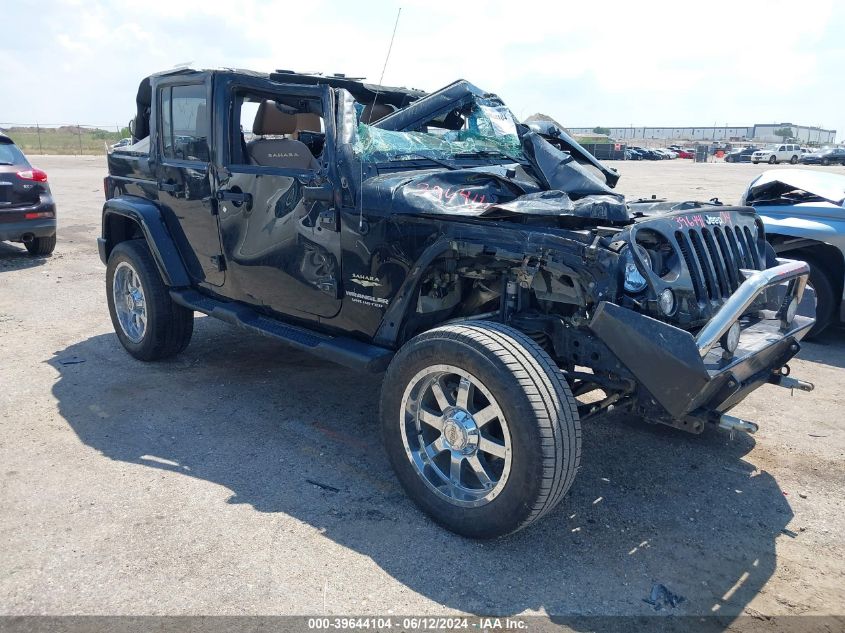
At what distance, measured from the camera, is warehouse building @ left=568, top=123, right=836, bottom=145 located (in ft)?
360

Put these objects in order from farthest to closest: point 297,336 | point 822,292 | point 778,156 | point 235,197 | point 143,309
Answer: point 778,156 < point 822,292 < point 143,309 < point 235,197 < point 297,336

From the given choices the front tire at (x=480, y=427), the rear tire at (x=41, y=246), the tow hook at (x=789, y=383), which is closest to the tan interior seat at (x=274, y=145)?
the front tire at (x=480, y=427)

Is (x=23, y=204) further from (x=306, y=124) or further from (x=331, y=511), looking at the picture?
(x=331, y=511)

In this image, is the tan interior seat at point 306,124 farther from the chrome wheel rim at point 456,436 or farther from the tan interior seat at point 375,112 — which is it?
the chrome wheel rim at point 456,436

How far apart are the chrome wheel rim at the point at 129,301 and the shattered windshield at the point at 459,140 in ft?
8.07

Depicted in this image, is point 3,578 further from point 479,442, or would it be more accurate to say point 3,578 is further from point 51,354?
point 51,354

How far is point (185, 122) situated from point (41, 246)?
19.8ft

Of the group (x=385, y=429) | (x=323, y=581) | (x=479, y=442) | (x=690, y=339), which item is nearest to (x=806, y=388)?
(x=690, y=339)

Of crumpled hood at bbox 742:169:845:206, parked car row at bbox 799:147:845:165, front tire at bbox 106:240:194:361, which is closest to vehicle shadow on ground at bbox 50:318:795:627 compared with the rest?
front tire at bbox 106:240:194:361

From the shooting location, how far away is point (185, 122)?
4844mm

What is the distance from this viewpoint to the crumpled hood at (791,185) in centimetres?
639

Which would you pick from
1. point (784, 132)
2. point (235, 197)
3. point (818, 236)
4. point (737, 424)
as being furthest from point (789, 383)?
point (784, 132)

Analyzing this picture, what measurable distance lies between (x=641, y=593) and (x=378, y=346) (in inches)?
71.1

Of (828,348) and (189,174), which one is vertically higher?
(189,174)
